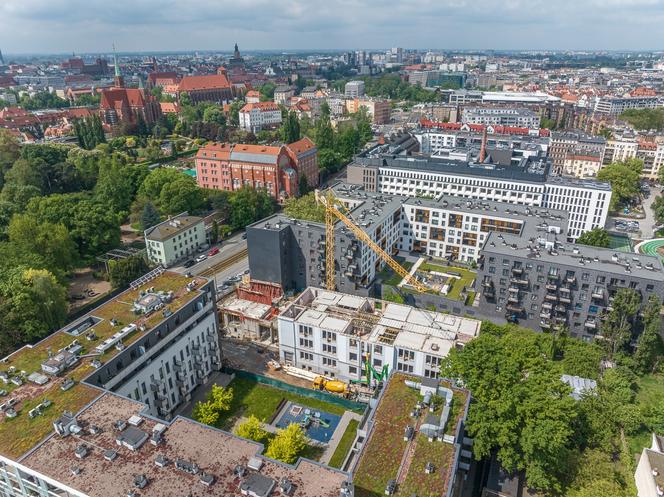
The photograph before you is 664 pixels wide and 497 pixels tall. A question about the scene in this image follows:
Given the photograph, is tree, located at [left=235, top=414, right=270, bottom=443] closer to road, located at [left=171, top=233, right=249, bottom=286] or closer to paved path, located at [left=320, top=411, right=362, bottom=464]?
paved path, located at [left=320, top=411, right=362, bottom=464]

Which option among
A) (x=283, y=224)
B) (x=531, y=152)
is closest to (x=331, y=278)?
(x=283, y=224)

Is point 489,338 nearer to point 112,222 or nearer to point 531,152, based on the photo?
point 112,222

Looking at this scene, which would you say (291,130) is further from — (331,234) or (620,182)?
(620,182)

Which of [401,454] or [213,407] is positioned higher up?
[401,454]

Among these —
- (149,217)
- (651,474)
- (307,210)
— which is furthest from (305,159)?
(651,474)

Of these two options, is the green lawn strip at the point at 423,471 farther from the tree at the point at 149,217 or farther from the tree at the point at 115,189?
the tree at the point at 115,189
